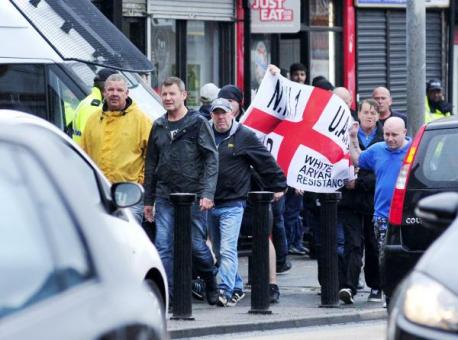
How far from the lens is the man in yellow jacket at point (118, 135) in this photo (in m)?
13.0

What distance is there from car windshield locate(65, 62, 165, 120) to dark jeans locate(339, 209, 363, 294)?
1.99 metres

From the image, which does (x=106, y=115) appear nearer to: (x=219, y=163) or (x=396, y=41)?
(x=219, y=163)

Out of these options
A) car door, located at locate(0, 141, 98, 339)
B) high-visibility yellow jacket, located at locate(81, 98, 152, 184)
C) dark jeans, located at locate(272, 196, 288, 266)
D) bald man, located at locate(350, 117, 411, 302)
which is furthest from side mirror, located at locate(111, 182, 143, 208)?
dark jeans, located at locate(272, 196, 288, 266)

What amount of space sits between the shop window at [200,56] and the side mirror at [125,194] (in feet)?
47.4

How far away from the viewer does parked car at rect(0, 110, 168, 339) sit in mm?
5027

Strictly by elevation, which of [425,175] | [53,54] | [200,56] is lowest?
[425,175]

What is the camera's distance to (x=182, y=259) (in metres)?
12.8

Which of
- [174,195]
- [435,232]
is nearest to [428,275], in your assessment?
[435,232]

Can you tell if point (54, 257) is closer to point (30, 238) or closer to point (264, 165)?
point (30, 238)

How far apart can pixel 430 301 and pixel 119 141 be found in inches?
281

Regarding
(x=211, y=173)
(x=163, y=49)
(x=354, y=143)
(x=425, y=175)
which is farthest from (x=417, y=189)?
(x=163, y=49)

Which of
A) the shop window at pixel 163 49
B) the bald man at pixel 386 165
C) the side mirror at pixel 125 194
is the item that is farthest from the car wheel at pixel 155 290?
the shop window at pixel 163 49

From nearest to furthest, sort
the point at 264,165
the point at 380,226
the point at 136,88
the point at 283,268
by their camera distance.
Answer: the point at 380,226 → the point at 264,165 → the point at 136,88 → the point at 283,268

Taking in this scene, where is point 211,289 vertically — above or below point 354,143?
below
